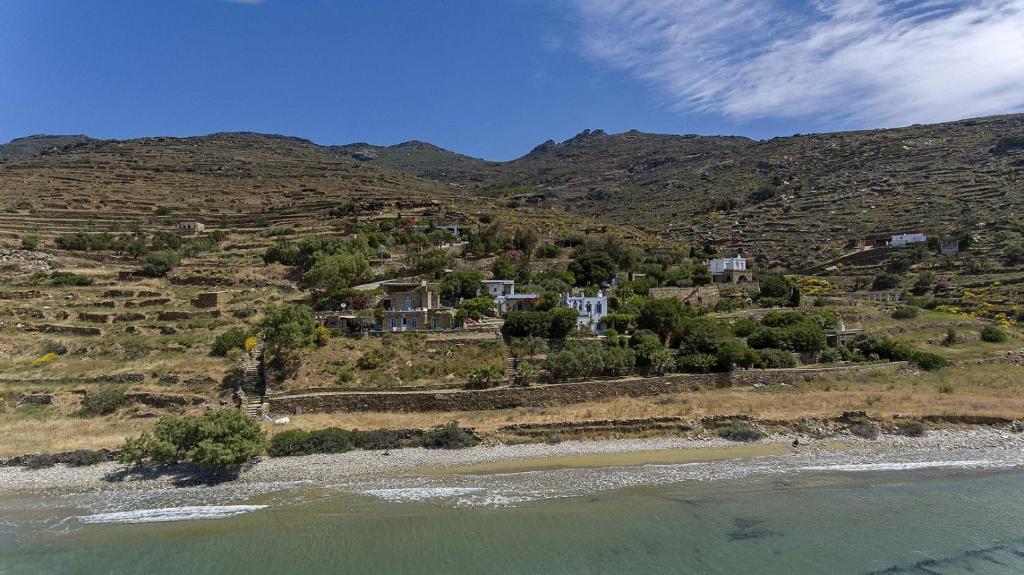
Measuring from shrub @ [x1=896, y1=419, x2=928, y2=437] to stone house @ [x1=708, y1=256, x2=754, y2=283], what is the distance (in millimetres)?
24041

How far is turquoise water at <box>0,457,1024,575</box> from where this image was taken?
16.1 meters

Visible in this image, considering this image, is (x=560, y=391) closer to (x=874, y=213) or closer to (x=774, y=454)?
(x=774, y=454)

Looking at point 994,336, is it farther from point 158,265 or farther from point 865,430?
point 158,265

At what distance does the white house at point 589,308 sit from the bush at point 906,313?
68.6ft

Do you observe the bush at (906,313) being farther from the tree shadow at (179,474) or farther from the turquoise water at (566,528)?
the tree shadow at (179,474)

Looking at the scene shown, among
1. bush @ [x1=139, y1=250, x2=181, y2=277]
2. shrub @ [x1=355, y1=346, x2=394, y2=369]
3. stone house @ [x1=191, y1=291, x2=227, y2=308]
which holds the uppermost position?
bush @ [x1=139, y1=250, x2=181, y2=277]

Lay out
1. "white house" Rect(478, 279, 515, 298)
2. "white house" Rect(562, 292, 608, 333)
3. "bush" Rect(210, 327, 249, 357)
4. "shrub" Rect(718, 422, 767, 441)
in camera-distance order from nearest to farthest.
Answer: "shrub" Rect(718, 422, 767, 441) < "bush" Rect(210, 327, 249, 357) < "white house" Rect(562, 292, 608, 333) < "white house" Rect(478, 279, 515, 298)

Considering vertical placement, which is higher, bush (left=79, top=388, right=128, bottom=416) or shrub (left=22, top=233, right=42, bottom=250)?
shrub (left=22, top=233, right=42, bottom=250)

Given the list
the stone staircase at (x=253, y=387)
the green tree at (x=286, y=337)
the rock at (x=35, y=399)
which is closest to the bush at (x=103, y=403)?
the rock at (x=35, y=399)

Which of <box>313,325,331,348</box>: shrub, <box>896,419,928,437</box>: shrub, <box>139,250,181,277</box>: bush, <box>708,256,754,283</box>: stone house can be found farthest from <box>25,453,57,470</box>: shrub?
<box>708,256,754,283</box>: stone house

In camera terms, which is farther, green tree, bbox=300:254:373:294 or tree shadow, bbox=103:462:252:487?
green tree, bbox=300:254:373:294

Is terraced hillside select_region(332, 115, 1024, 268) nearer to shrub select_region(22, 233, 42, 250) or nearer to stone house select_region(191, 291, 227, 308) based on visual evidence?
stone house select_region(191, 291, 227, 308)

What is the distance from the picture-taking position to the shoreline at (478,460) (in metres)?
21.5

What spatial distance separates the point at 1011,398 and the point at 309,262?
4594 cm
